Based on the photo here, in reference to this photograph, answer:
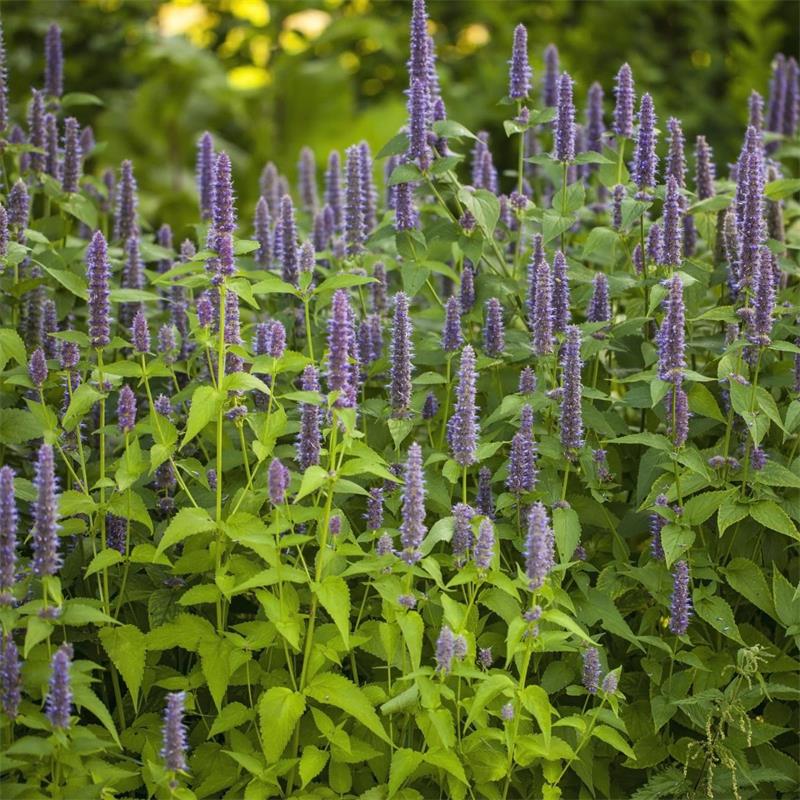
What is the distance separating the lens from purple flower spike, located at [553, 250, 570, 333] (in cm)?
353

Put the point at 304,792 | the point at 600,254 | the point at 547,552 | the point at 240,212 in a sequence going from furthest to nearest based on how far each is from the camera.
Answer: the point at 240,212, the point at 600,254, the point at 304,792, the point at 547,552

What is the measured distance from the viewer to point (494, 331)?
3580 millimetres

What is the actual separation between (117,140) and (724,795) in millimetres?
8122

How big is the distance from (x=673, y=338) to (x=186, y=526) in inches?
52.2

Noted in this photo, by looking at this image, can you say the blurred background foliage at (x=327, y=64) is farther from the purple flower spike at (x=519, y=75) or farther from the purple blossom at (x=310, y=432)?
the purple blossom at (x=310, y=432)

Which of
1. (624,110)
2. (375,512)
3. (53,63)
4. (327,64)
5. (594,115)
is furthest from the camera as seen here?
(327,64)

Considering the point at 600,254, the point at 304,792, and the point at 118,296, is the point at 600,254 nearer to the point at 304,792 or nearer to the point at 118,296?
the point at 118,296

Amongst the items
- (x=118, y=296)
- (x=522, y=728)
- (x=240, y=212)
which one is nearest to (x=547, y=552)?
(x=522, y=728)

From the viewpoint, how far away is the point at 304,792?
3127 mm

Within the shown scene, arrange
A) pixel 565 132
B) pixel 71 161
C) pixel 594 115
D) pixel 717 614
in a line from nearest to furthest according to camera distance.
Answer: pixel 717 614
pixel 565 132
pixel 71 161
pixel 594 115

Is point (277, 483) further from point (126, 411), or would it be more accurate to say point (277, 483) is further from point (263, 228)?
point (263, 228)

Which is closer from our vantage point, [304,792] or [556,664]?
[304,792]

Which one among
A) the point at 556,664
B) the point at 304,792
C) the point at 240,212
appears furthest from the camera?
the point at 240,212

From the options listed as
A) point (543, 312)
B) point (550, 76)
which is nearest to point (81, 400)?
point (543, 312)
